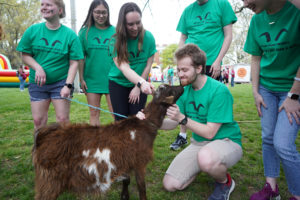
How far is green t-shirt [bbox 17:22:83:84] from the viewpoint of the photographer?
3.40 m

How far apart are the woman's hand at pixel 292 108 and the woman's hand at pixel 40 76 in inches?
139

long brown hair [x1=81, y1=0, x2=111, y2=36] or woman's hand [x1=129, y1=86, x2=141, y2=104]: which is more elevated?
long brown hair [x1=81, y1=0, x2=111, y2=36]

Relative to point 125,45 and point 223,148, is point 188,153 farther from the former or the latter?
point 125,45

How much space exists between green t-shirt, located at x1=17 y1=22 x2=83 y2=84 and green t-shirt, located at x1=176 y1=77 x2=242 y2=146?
7.00 ft

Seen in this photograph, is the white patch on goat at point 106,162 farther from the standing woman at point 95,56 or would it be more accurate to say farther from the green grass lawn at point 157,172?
the standing woman at point 95,56

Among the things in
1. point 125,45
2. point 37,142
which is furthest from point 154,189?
point 125,45

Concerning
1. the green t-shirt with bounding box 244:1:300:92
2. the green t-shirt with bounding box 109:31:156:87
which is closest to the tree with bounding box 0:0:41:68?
the green t-shirt with bounding box 109:31:156:87

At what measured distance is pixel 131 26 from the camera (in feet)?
10.5

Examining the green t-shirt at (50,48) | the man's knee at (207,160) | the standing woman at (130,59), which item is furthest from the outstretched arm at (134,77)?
the man's knee at (207,160)

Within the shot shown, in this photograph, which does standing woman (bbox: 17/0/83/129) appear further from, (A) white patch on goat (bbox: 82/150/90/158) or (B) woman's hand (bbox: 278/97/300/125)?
(B) woman's hand (bbox: 278/97/300/125)

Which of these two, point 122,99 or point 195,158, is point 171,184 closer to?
point 195,158

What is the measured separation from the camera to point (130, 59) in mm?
3570

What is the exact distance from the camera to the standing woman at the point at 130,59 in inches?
124

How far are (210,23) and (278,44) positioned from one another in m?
1.62
